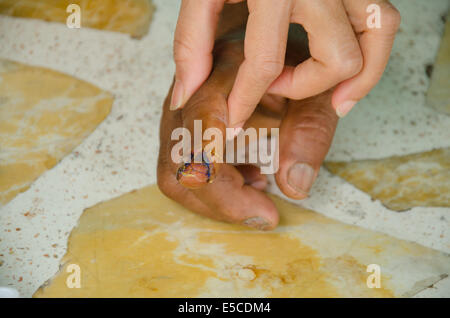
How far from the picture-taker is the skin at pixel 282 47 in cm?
80

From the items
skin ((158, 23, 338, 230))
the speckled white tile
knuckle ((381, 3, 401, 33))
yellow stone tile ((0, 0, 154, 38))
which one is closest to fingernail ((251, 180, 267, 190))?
skin ((158, 23, 338, 230))

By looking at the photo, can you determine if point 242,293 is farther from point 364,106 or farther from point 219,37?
→ point 364,106

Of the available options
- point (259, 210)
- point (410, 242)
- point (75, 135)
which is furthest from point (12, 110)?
point (410, 242)

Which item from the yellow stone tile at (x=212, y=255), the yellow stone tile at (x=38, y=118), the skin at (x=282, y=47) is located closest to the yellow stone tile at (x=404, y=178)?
the yellow stone tile at (x=212, y=255)

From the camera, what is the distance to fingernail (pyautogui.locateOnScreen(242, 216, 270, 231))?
930 millimetres

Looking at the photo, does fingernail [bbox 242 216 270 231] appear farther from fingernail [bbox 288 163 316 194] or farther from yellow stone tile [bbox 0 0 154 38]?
yellow stone tile [bbox 0 0 154 38]

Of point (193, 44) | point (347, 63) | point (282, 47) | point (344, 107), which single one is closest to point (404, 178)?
point (344, 107)

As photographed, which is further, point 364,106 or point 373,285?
point 364,106

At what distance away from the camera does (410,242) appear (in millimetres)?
933

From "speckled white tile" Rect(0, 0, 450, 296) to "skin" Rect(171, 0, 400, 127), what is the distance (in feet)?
0.85

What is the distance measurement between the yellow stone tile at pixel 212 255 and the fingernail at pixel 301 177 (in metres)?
0.06

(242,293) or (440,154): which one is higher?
(440,154)
